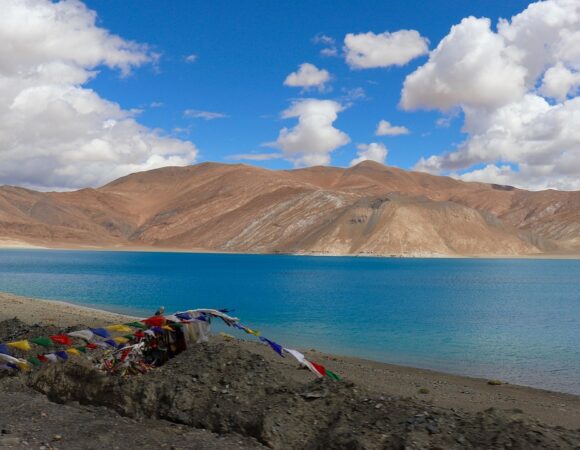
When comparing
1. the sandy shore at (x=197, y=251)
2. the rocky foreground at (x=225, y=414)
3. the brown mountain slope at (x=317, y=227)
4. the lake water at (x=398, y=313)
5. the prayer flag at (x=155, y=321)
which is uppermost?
the brown mountain slope at (x=317, y=227)

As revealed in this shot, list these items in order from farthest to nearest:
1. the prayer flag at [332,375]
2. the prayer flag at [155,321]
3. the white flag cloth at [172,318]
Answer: the white flag cloth at [172,318] → the prayer flag at [155,321] → the prayer flag at [332,375]

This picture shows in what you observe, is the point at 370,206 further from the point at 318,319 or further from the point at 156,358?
the point at 156,358

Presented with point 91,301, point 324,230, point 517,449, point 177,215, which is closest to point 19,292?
point 91,301

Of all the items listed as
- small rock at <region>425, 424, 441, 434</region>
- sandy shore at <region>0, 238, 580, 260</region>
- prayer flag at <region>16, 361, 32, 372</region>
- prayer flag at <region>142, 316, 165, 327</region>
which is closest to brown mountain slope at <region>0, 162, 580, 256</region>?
sandy shore at <region>0, 238, 580, 260</region>

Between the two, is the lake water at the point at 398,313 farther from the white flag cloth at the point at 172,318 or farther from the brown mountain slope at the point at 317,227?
the brown mountain slope at the point at 317,227

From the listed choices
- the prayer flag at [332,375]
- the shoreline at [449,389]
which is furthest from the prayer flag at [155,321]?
the shoreline at [449,389]

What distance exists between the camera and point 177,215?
191 meters

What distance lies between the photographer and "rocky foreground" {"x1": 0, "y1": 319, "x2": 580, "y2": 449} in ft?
22.1

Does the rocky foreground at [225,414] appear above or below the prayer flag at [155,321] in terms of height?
below

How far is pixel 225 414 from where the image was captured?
7746 mm

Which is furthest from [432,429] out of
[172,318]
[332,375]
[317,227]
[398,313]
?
[317,227]

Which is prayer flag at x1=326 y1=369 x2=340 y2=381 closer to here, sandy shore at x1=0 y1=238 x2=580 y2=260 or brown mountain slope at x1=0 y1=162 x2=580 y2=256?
sandy shore at x1=0 y1=238 x2=580 y2=260

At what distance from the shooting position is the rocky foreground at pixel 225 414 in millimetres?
6746

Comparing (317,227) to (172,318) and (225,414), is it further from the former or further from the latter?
(225,414)
